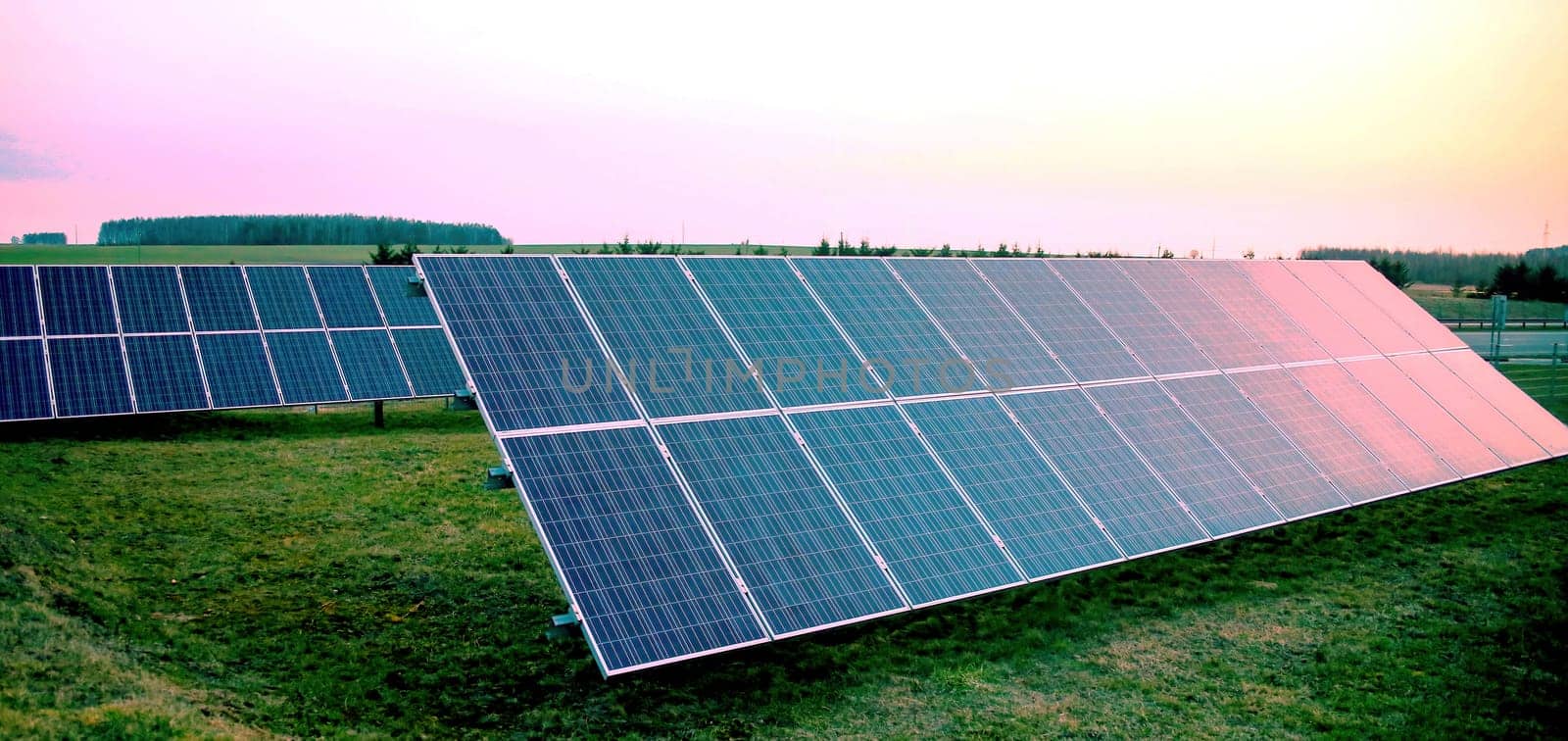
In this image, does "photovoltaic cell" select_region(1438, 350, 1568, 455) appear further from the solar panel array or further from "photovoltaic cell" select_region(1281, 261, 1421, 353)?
the solar panel array

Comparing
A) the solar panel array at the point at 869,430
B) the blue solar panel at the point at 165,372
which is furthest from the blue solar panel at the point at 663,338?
the blue solar panel at the point at 165,372

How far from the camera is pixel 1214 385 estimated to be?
629 inches

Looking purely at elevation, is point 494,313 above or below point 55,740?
above

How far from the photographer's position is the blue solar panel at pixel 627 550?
873 centimetres

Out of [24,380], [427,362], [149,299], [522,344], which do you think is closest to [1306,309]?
[522,344]

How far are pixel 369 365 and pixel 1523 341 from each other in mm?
55689

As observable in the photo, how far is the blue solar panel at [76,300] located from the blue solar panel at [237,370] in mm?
2074

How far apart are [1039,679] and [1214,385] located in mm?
7454

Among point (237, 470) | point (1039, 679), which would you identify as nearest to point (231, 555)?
point (237, 470)

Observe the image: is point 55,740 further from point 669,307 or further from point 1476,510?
point 1476,510

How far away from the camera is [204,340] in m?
23.5

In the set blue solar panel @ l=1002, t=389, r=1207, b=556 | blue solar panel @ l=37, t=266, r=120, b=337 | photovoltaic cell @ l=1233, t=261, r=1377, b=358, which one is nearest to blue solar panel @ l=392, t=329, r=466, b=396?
blue solar panel @ l=37, t=266, r=120, b=337

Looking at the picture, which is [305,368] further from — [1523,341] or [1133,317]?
[1523,341]

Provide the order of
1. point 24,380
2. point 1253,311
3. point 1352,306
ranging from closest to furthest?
point 1253,311 < point 24,380 < point 1352,306
